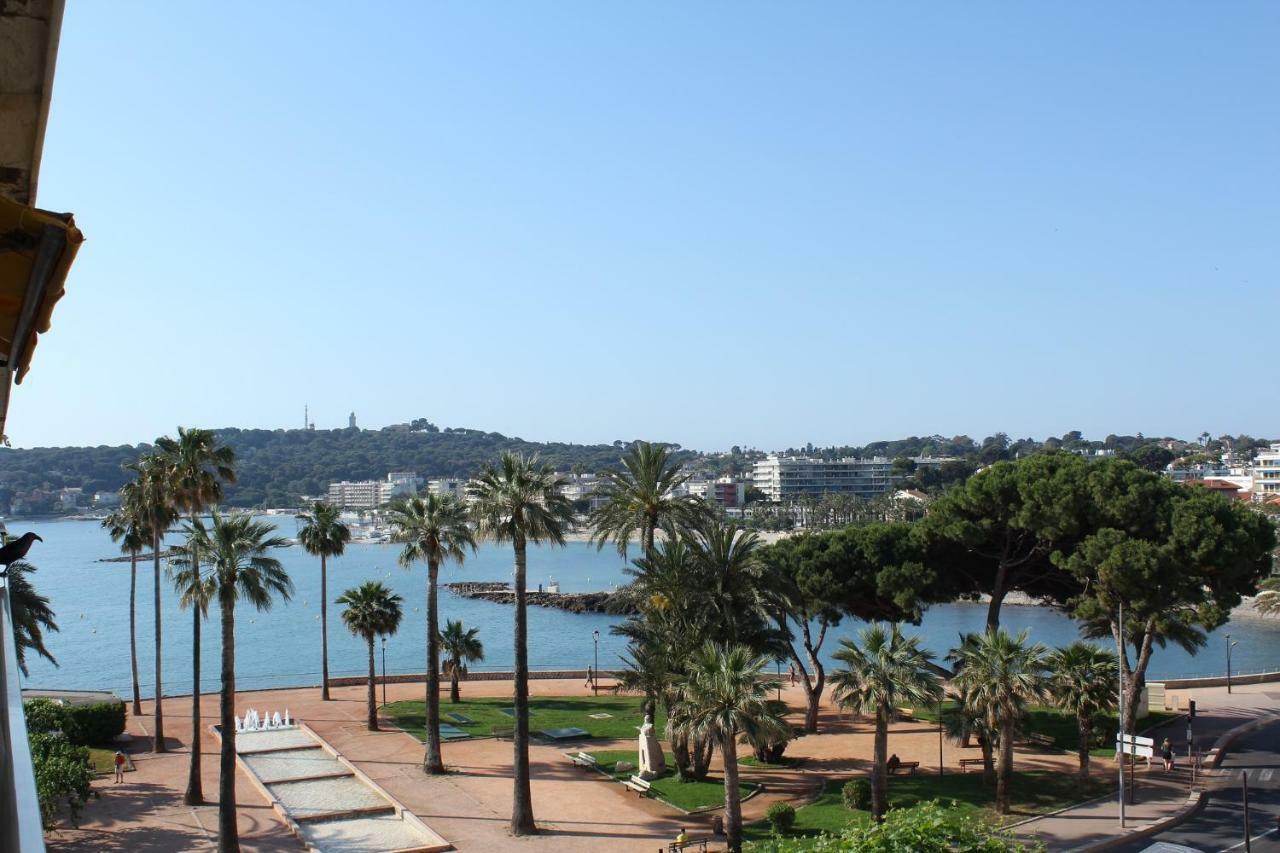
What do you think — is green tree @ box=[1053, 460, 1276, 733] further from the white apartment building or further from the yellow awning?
the white apartment building

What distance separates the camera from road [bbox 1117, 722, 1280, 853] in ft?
74.2

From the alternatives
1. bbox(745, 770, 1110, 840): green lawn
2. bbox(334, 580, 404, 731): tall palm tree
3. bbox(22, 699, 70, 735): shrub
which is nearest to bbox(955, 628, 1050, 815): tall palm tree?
bbox(745, 770, 1110, 840): green lawn

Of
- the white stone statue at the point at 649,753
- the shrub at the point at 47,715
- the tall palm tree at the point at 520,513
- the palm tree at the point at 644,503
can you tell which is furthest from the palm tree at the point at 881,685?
the shrub at the point at 47,715

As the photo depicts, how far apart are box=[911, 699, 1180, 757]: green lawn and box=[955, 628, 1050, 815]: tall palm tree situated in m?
5.74

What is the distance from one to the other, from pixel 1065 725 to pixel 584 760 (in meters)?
16.4

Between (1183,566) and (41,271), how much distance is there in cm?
3343

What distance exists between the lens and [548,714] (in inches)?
1494

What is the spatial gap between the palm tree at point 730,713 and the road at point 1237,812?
8411 millimetres

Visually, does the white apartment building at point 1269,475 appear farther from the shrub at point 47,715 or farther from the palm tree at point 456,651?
the shrub at point 47,715

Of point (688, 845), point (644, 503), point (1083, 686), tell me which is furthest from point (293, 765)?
point (1083, 686)

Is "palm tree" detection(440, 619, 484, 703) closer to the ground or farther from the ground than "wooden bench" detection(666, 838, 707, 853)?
farther from the ground

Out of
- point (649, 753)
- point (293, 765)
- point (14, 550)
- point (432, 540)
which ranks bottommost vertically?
point (293, 765)

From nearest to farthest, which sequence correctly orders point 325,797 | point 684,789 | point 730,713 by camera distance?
point 730,713 < point 325,797 < point 684,789

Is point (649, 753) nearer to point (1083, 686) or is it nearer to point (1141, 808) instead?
point (1083, 686)
